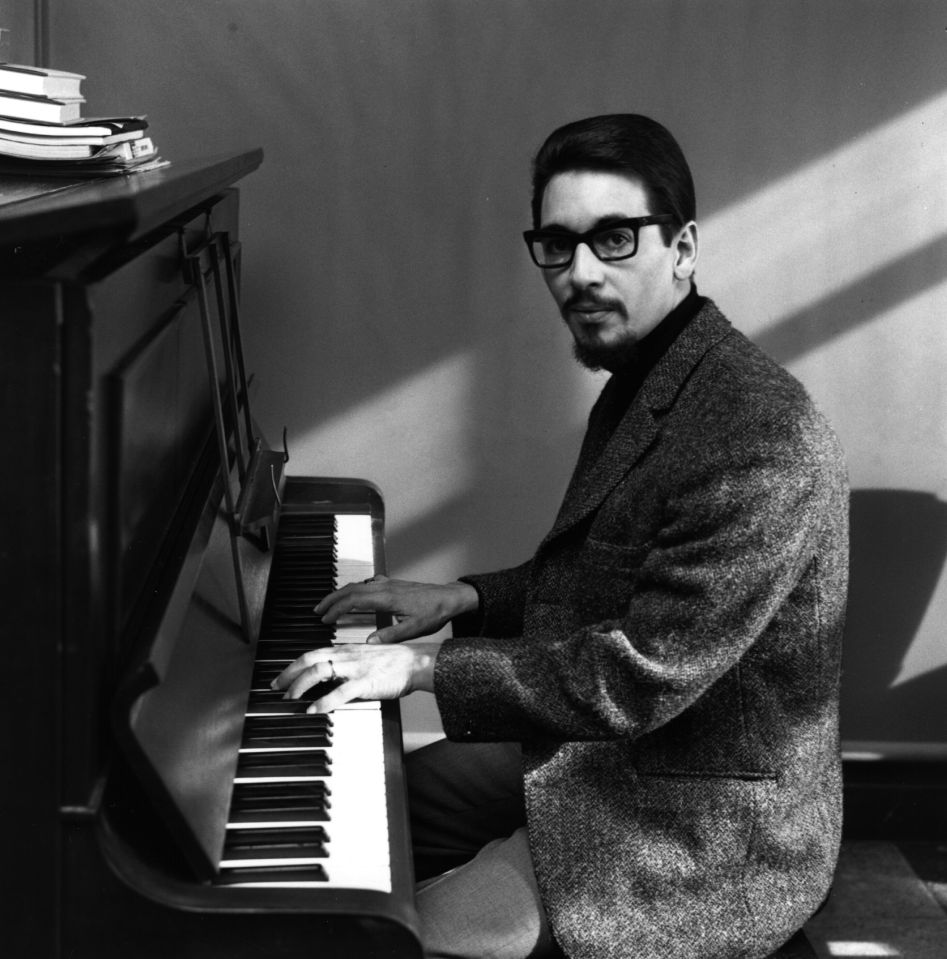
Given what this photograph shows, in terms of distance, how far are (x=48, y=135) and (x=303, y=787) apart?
0.99 metres

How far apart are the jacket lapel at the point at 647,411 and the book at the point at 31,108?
2.93ft

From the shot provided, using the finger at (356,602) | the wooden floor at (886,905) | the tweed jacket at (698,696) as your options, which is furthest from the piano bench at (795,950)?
the wooden floor at (886,905)

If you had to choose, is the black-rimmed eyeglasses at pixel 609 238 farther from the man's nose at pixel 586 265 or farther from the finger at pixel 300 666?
the finger at pixel 300 666

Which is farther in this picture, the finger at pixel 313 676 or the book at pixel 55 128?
the book at pixel 55 128

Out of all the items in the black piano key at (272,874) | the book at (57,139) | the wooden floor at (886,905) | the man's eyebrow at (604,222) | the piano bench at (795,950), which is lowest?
the wooden floor at (886,905)

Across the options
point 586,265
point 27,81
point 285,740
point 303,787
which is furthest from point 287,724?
Answer: point 27,81

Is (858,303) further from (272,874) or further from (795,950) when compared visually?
(272,874)

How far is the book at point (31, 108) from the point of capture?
5.97 ft

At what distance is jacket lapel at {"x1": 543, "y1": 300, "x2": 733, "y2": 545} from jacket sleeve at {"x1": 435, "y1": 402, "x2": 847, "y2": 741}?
0.15 m

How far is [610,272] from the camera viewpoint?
1.82m

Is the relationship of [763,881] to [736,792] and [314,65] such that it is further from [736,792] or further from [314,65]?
[314,65]

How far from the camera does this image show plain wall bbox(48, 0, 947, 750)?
114 inches

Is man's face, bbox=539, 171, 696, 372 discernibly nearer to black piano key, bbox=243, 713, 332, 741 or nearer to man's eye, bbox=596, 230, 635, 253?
man's eye, bbox=596, 230, 635, 253

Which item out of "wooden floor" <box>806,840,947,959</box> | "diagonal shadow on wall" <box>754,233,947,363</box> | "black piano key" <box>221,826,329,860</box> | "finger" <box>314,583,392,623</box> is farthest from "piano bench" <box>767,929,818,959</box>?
"diagonal shadow on wall" <box>754,233,947,363</box>
